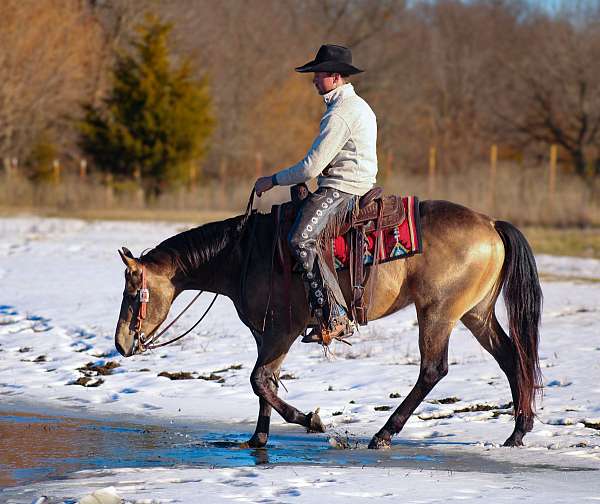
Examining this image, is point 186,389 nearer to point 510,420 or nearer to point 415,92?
point 510,420

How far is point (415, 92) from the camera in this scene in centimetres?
5672

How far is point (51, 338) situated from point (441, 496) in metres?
6.36

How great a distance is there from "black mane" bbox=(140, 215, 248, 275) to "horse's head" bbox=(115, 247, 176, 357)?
12cm

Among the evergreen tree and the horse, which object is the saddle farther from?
the evergreen tree

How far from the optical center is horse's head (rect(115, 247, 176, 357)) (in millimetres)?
7449

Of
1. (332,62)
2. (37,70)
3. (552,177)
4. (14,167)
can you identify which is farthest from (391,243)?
(37,70)

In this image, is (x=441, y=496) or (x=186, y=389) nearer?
(x=441, y=496)

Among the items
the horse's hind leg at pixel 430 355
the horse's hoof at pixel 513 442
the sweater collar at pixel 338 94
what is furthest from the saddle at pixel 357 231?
the horse's hoof at pixel 513 442

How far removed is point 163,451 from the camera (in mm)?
6906

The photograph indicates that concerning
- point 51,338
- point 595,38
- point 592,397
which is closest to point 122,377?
point 51,338

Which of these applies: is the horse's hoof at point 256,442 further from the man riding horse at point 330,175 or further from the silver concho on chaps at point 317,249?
the silver concho on chaps at point 317,249

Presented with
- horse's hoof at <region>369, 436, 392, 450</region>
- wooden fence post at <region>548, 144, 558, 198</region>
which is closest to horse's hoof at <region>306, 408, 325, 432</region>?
horse's hoof at <region>369, 436, 392, 450</region>

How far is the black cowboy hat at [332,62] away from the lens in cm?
703

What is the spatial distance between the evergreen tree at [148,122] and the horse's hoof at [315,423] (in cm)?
2815
